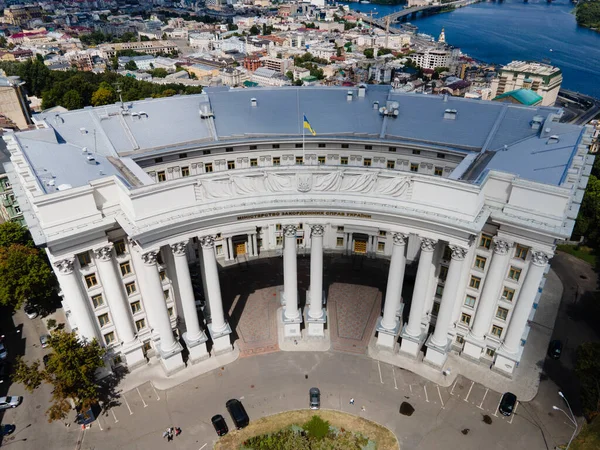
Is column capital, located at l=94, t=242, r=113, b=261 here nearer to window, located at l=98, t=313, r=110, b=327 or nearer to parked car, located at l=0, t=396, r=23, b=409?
window, located at l=98, t=313, r=110, b=327

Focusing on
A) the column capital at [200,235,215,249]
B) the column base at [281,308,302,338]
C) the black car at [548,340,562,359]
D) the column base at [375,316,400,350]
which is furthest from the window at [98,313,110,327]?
the black car at [548,340,562,359]

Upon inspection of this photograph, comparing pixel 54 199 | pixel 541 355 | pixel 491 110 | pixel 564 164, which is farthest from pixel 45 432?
pixel 491 110

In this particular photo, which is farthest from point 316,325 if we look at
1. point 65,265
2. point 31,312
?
point 31,312

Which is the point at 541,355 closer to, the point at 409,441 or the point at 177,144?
the point at 409,441

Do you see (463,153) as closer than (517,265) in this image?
No

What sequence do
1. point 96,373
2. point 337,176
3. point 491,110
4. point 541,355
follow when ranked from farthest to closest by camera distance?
point 491,110
point 541,355
point 96,373
point 337,176

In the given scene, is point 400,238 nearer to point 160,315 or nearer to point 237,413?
point 237,413

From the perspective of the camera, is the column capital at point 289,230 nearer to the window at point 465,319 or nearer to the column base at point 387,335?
the column base at point 387,335
